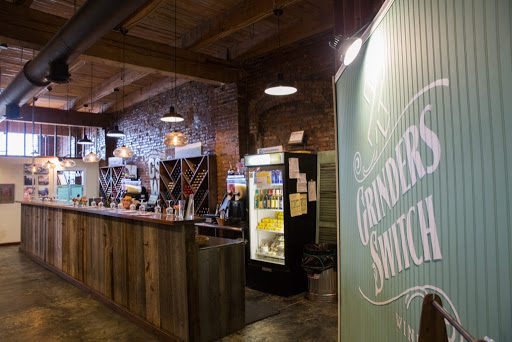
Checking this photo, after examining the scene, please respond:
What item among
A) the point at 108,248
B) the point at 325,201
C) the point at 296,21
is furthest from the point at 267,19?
the point at 108,248

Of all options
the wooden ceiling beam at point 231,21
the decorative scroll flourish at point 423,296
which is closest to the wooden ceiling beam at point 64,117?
the wooden ceiling beam at point 231,21

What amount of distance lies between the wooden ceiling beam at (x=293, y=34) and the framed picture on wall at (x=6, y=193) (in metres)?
8.05

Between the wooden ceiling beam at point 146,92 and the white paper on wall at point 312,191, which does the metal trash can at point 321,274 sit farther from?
the wooden ceiling beam at point 146,92

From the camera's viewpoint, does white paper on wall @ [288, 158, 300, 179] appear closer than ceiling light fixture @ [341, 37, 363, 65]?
No

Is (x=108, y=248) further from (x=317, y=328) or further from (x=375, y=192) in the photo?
(x=375, y=192)

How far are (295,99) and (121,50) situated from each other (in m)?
2.90

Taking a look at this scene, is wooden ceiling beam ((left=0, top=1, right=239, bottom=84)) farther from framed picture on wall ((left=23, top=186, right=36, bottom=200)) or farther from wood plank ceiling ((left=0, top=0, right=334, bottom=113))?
framed picture on wall ((left=23, top=186, right=36, bottom=200))

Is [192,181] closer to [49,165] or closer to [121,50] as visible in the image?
[121,50]

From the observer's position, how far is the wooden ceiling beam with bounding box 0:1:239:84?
4742 millimetres

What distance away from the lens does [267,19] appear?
5586 mm

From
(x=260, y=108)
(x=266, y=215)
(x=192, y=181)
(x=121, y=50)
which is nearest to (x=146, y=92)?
(x=192, y=181)

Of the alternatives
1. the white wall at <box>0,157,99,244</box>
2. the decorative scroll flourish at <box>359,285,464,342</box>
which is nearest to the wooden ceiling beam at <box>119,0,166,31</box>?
the decorative scroll flourish at <box>359,285,464,342</box>

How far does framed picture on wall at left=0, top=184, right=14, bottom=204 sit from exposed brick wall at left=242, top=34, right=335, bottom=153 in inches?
311

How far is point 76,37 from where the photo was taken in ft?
12.7
